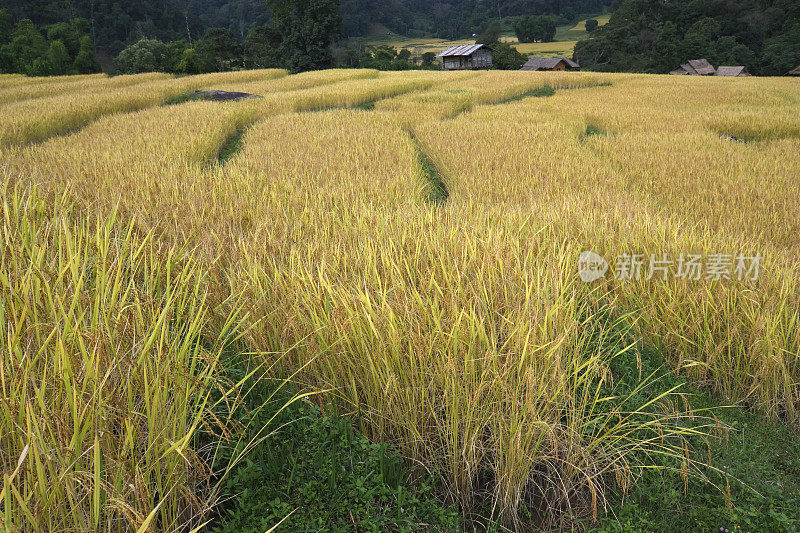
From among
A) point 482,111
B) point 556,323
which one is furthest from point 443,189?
point 482,111

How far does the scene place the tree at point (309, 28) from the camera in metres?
28.5

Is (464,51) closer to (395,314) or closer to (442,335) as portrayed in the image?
(395,314)

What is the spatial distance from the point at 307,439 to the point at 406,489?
336 mm

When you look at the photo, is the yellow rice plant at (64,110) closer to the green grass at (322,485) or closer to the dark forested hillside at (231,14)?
the green grass at (322,485)

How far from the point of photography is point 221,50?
3231 cm

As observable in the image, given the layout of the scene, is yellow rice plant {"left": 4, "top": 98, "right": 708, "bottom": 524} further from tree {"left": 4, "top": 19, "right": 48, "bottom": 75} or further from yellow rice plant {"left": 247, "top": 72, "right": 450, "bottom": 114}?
tree {"left": 4, "top": 19, "right": 48, "bottom": 75}

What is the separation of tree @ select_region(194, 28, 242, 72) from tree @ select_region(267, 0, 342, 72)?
504 centimetres

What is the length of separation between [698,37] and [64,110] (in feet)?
145

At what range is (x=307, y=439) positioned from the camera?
53.2 inches

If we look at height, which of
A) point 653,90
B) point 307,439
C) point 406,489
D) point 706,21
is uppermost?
point 706,21

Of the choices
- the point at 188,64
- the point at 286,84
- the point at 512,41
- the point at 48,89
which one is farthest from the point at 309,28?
the point at 512,41

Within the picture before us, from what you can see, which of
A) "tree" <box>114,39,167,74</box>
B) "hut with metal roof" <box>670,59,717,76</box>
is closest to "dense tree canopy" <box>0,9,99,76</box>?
"tree" <box>114,39,167,74</box>

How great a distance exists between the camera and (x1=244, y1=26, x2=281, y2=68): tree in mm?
33156

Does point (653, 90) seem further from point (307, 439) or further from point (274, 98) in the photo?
point (307, 439)
